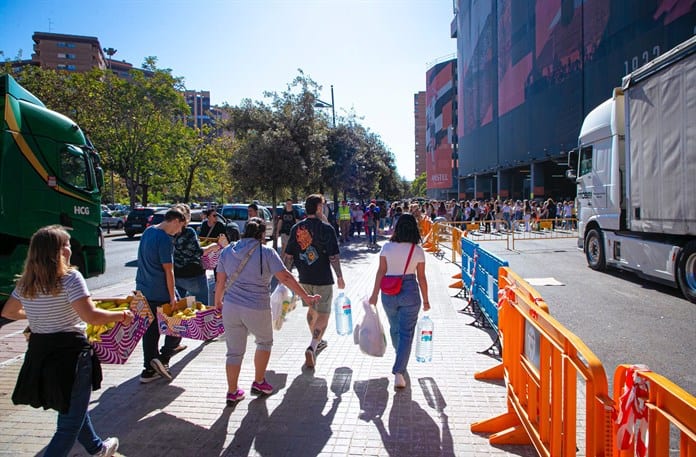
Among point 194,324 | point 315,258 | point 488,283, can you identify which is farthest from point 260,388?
point 488,283

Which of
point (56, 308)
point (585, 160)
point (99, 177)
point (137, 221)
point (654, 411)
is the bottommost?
point (654, 411)

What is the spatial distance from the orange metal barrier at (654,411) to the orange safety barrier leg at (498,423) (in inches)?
70.7

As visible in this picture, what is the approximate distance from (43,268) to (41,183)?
725 cm

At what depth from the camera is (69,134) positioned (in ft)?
32.3

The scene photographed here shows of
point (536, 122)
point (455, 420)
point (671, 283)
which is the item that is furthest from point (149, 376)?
point (536, 122)

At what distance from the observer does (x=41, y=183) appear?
8.95m

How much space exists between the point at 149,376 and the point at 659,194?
8.85 m

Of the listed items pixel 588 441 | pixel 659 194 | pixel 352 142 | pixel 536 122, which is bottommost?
pixel 588 441

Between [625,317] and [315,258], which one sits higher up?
[315,258]

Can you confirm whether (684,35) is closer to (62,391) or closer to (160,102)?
(62,391)

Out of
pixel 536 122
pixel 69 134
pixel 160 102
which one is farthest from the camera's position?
pixel 536 122

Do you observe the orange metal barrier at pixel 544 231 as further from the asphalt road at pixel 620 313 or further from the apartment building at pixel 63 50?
the apartment building at pixel 63 50

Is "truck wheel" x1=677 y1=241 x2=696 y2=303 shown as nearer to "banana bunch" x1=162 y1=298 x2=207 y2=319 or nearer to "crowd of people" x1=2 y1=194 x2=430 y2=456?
"crowd of people" x1=2 y1=194 x2=430 y2=456

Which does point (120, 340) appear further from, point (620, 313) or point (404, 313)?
point (620, 313)
